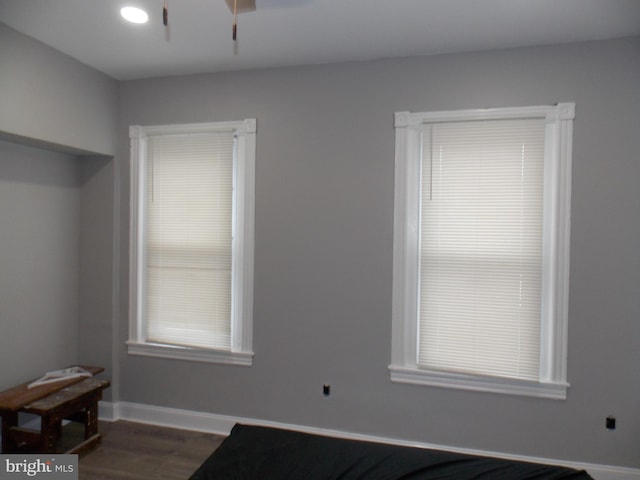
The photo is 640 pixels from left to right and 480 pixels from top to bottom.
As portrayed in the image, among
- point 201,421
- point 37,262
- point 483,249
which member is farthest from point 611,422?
point 37,262

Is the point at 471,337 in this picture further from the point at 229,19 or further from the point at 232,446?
the point at 229,19

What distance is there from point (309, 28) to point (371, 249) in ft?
4.80

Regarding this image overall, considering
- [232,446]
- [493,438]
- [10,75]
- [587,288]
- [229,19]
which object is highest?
[229,19]

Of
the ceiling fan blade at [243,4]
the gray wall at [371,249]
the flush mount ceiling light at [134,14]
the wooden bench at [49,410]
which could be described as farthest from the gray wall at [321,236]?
the ceiling fan blade at [243,4]

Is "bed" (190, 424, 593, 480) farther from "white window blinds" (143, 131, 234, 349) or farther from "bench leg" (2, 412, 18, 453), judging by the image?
"bench leg" (2, 412, 18, 453)

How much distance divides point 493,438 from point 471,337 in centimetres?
67

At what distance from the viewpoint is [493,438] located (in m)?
2.64

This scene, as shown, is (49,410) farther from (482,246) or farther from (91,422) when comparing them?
(482,246)

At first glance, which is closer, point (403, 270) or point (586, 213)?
point (586, 213)

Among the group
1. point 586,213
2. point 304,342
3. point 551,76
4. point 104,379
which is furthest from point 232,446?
point 551,76

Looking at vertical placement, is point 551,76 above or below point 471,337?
above

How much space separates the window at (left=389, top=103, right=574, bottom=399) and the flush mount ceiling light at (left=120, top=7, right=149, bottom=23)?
1665 millimetres

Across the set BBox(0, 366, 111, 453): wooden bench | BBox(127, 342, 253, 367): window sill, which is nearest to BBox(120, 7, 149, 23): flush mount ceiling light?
BBox(127, 342, 253, 367): window sill

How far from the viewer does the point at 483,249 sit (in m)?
2.66
